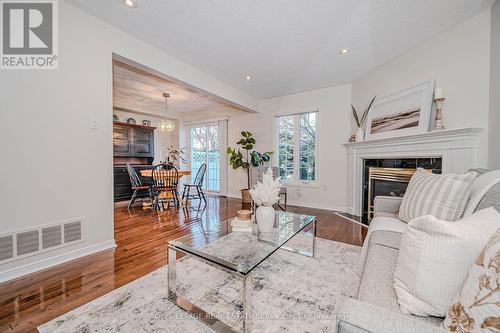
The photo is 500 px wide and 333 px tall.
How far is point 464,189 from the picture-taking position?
1359 mm

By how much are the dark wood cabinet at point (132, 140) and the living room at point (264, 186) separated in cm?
209

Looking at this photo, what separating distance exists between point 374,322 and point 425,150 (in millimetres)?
2857

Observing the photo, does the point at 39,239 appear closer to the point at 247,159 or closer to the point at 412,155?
the point at 247,159

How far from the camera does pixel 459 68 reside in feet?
7.80

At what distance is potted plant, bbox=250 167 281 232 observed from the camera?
1721 mm

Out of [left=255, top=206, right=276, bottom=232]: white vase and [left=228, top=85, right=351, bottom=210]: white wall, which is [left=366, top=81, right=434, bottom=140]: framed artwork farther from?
[left=255, top=206, right=276, bottom=232]: white vase

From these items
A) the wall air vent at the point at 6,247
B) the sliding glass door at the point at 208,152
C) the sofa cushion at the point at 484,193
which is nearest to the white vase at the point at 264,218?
the sofa cushion at the point at 484,193

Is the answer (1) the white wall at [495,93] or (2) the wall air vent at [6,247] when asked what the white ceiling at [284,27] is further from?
(2) the wall air vent at [6,247]

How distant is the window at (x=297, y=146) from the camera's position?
181 inches

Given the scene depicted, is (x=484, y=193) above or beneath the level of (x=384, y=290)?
above

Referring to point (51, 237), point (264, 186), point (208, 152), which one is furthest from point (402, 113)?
point (208, 152)

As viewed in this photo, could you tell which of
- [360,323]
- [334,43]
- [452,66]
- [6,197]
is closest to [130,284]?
[6,197]

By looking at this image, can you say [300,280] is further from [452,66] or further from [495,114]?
[452,66]

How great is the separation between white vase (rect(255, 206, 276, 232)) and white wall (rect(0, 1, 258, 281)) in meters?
1.82
